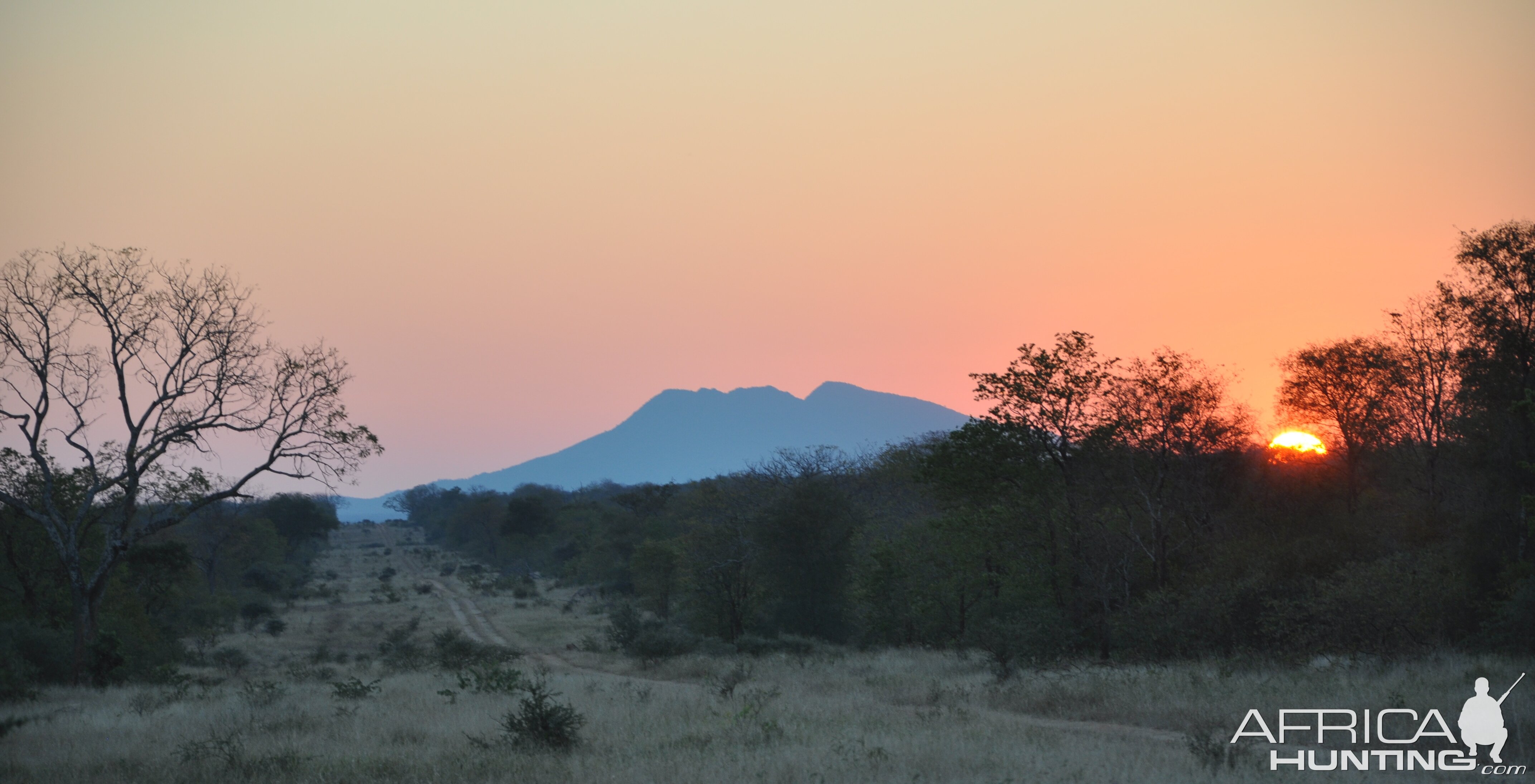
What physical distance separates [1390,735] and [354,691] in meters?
20.9

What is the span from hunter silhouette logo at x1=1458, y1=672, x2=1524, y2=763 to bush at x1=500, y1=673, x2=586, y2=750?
12672 mm

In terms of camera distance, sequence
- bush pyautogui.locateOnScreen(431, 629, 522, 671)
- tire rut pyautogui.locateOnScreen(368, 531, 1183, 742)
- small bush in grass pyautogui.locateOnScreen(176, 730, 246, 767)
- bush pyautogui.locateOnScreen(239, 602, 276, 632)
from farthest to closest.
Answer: bush pyautogui.locateOnScreen(239, 602, 276, 632)
bush pyautogui.locateOnScreen(431, 629, 522, 671)
tire rut pyautogui.locateOnScreen(368, 531, 1183, 742)
small bush in grass pyautogui.locateOnScreen(176, 730, 246, 767)

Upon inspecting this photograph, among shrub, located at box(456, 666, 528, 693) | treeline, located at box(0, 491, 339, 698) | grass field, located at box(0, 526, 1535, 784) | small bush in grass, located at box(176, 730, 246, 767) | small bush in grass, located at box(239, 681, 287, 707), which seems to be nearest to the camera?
grass field, located at box(0, 526, 1535, 784)

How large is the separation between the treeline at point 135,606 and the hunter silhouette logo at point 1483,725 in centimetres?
2821

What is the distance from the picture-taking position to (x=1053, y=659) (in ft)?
85.8

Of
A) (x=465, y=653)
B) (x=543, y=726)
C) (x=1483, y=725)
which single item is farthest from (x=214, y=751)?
(x=465, y=653)

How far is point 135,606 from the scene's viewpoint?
34.6 m

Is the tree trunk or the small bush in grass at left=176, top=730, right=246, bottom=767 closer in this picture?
the small bush in grass at left=176, top=730, right=246, bottom=767

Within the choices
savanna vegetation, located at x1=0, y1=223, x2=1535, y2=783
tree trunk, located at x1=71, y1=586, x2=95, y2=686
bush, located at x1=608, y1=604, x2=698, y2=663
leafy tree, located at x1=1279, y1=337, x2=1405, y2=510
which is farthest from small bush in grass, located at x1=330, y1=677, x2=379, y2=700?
leafy tree, located at x1=1279, y1=337, x2=1405, y2=510

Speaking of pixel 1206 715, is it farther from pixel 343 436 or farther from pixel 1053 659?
pixel 343 436

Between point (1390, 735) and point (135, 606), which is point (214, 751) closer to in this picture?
point (1390, 735)

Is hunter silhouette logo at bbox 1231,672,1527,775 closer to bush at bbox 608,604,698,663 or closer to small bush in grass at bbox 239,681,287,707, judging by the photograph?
small bush in grass at bbox 239,681,287,707

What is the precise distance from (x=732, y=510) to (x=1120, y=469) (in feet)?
66.9

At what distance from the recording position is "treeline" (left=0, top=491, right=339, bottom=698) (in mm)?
25953
